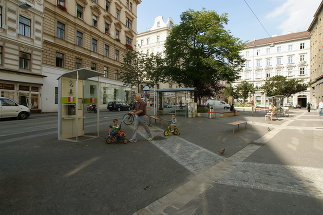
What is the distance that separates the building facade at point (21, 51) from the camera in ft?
58.1

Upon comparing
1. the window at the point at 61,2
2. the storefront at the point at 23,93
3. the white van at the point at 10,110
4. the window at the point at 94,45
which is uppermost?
the window at the point at 61,2

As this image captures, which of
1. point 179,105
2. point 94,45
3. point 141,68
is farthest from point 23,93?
point 179,105

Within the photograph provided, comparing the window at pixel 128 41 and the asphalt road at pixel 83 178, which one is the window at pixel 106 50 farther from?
the asphalt road at pixel 83 178

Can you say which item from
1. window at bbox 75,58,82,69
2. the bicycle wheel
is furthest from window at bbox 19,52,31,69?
the bicycle wheel

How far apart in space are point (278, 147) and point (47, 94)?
76.9 feet

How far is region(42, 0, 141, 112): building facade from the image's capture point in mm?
22000

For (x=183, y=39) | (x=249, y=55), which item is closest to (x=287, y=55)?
(x=249, y=55)

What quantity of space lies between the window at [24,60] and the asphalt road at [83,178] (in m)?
17.4

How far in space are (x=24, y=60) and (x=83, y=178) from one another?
2155cm

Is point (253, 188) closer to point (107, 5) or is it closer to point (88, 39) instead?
point (88, 39)

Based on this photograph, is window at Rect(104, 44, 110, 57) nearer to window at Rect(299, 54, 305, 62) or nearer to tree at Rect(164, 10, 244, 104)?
tree at Rect(164, 10, 244, 104)

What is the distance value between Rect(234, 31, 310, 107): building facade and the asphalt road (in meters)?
52.2

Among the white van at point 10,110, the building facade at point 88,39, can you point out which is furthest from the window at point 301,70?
the white van at point 10,110

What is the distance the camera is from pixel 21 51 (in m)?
19.1
